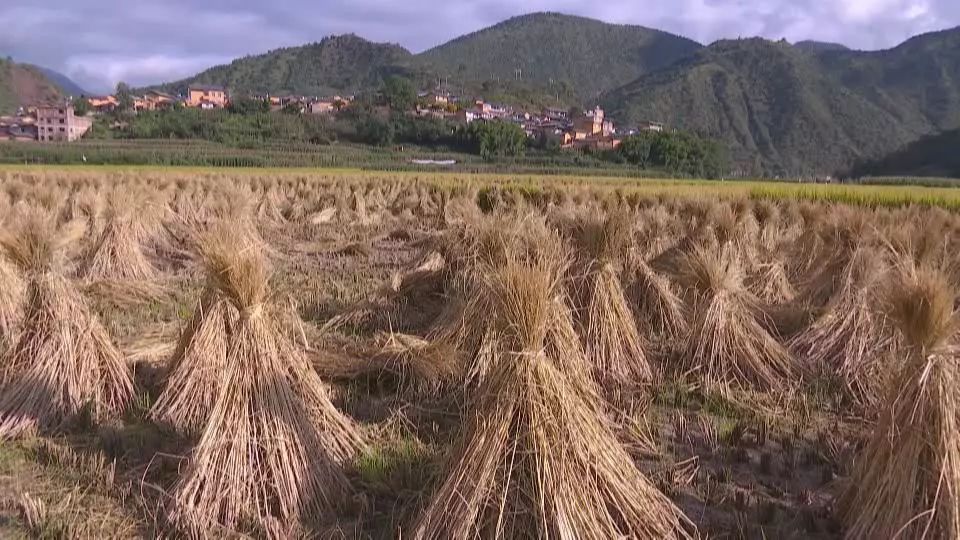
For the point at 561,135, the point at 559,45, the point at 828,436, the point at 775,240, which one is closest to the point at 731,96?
the point at 561,135

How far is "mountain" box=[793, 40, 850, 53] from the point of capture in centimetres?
15291

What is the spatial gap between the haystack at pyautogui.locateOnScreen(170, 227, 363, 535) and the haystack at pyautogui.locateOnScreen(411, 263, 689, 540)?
0.78 meters

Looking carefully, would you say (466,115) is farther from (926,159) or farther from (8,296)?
(8,296)

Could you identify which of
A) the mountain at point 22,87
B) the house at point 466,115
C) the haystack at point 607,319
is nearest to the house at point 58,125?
the mountain at point 22,87

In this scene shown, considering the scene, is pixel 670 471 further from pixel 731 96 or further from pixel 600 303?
pixel 731 96

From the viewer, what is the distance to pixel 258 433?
12.1 ft

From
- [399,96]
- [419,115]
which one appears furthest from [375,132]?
[399,96]

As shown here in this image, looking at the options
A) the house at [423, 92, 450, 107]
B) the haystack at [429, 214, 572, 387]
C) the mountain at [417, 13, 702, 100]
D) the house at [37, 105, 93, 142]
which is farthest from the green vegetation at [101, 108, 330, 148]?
the mountain at [417, 13, 702, 100]

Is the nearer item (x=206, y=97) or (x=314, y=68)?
(x=206, y=97)

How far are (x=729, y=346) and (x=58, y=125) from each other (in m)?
81.6

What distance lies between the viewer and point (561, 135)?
3211 inches

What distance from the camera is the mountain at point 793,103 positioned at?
8544cm

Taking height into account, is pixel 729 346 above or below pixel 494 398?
below

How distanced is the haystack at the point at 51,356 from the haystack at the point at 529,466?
2722 millimetres
